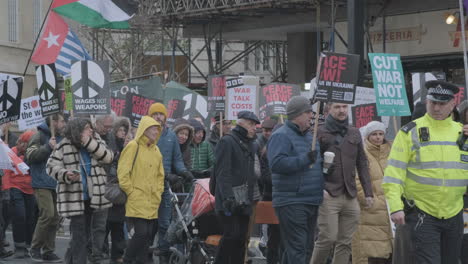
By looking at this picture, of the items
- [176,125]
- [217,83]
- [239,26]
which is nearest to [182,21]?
[239,26]

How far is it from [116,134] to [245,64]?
125ft

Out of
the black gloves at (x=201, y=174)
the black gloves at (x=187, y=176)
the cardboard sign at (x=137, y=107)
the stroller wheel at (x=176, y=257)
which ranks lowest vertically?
the stroller wheel at (x=176, y=257)

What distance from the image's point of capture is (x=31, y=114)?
16094 millimetres

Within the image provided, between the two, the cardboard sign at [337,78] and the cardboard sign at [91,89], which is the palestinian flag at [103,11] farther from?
the cardboard sign at [337,78]

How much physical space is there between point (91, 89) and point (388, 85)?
387 centimetres

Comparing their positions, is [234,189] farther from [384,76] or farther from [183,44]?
[183,44]

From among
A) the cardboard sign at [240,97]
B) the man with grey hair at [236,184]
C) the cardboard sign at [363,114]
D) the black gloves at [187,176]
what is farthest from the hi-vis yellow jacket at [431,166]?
the cardboard sign at [240,97]

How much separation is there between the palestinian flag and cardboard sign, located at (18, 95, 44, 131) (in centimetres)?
160

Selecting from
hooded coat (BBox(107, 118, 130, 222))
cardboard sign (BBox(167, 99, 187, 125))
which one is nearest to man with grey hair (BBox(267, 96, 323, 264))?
hooded coat (BBox(107, 118, 130, 222))

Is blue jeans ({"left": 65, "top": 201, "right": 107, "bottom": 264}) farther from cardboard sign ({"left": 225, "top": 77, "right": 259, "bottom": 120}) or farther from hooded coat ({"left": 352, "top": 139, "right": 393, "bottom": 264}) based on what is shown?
cardboard sign ({"left": 225, "top": 77, "right": 259, "bottom": 120})

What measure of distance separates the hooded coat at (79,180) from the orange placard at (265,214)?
1.83 metres

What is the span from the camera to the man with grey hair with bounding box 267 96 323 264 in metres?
9.54

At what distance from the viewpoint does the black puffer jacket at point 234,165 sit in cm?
1016

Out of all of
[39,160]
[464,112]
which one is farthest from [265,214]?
[39,160]
